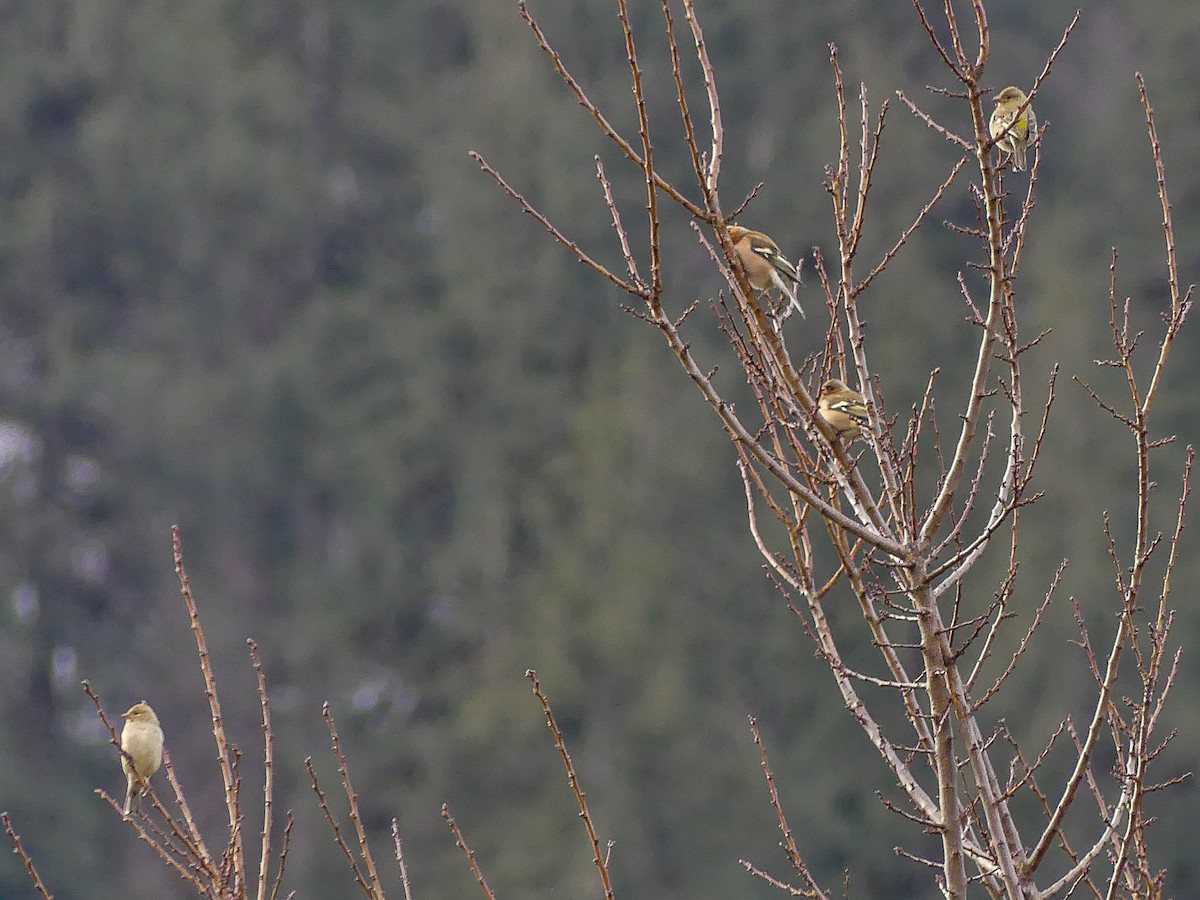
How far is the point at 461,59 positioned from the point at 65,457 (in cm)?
1067

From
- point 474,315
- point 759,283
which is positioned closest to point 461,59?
point 474,315

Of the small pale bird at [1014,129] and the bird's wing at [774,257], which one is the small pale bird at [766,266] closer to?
the bird's wing at [774,257]

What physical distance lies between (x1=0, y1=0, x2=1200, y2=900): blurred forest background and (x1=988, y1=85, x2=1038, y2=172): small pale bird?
18244mm

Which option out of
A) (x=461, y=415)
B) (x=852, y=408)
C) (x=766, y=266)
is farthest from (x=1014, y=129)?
(x=461, y=415)

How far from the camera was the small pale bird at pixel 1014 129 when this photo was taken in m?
4.82

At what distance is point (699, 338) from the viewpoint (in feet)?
95.0

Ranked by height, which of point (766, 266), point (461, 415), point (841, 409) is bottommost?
point (461, 415)

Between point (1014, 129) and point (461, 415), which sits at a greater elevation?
point (1014, 129)

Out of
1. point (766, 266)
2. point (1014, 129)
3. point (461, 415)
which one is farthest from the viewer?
point (461, 415)

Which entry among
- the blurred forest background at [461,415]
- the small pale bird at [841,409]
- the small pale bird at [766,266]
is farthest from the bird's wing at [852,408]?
the blurred forest background at [461,415]

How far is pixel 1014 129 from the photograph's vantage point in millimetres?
5371

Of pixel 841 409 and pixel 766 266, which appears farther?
pixel 766 266

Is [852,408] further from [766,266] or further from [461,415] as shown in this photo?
[461,415]

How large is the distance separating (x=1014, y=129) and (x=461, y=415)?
26.2m
